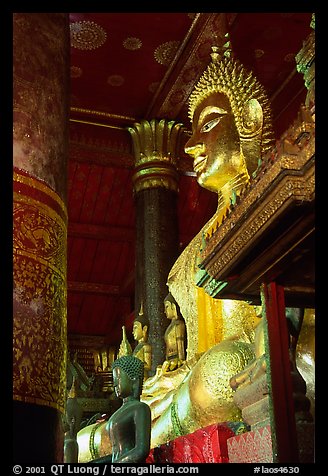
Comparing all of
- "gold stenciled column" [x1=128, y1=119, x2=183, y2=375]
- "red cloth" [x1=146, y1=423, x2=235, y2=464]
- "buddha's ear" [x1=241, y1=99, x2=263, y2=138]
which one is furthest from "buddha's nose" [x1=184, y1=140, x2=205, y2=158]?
"gold stenciled column" [x1=128, y1=119, x2=183, y2=375]

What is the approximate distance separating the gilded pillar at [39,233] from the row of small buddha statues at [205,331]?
0.61 metres

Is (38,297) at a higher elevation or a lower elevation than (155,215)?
lower

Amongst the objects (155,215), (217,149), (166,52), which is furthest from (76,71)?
(217,149)

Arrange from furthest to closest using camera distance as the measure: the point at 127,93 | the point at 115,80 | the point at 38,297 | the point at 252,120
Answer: the point at 127,93
the point at 115,80
the point at 252,120
the point at 38,297

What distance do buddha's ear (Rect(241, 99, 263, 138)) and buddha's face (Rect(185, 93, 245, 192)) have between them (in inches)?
7.9

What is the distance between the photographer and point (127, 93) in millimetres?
6055

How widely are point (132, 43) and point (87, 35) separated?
377 millimetres

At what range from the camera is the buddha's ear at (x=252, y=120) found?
329 cm

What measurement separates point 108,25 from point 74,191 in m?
2.58

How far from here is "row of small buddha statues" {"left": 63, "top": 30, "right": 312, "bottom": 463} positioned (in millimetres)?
2828

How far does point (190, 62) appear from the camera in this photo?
18.2 feet

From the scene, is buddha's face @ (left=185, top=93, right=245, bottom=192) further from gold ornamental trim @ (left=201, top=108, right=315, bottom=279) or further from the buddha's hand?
gold ornamental trim @ (left=201, top=108, right=315, bottom=279)

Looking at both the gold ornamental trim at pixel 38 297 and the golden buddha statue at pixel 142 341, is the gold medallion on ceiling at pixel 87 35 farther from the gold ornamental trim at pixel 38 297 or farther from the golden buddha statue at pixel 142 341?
the gold ornamental trim at pixel 38 297

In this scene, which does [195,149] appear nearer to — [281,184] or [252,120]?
[252,120]
